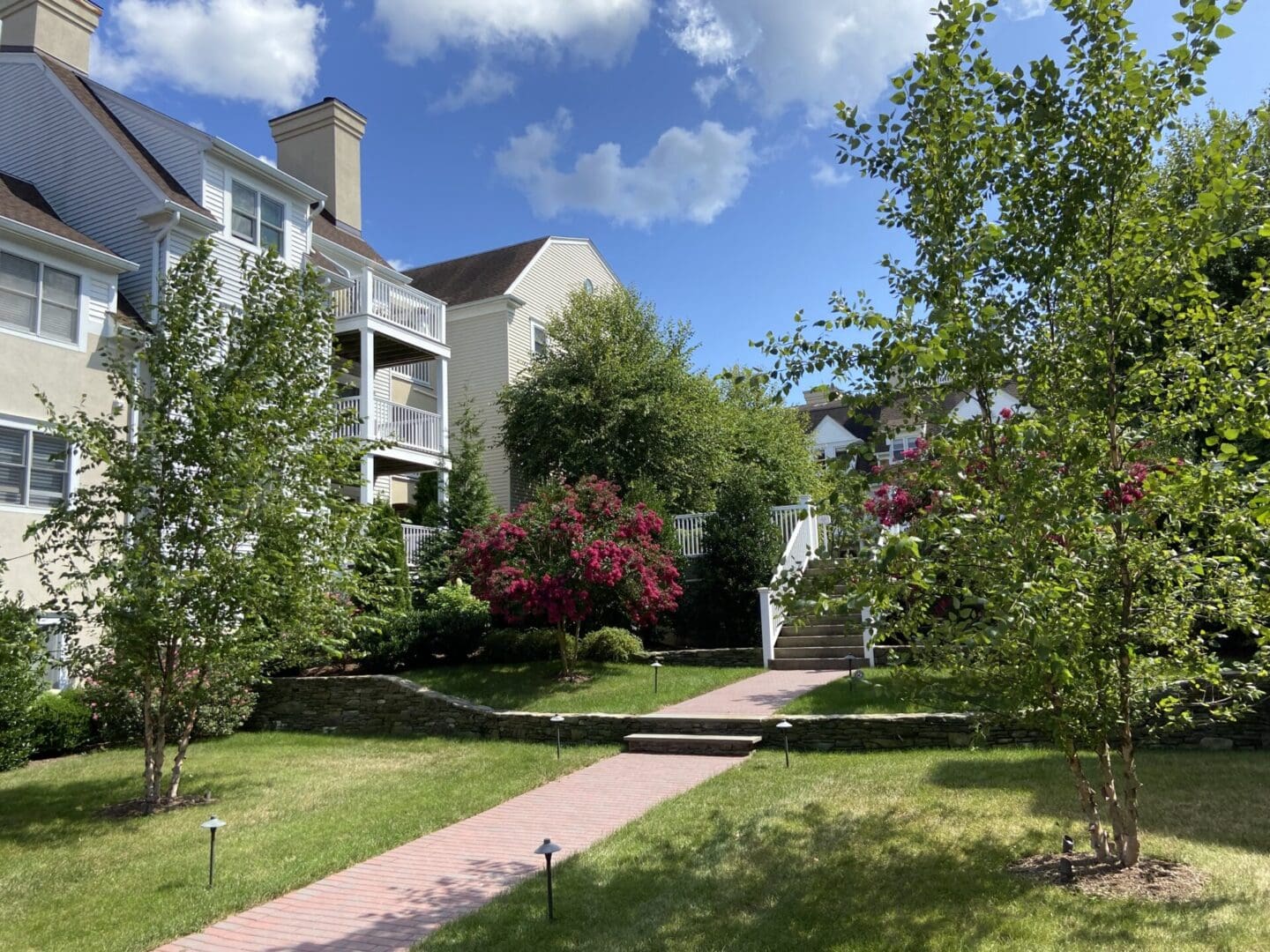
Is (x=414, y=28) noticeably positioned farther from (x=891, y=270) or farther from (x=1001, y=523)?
(x=1001, y=523)

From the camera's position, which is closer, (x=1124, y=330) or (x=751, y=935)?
(x=751, y=935)

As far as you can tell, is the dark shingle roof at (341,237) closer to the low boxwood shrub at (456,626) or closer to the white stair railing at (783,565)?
the low boxwood shrub at (456,626)

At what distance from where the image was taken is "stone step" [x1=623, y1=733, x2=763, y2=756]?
10.5 meters

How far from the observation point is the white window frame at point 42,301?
13.8 m

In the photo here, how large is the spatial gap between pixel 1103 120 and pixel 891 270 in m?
1.58

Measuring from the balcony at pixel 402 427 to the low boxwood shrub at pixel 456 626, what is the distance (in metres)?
4.96

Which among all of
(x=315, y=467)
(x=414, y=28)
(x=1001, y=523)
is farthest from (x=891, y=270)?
(x=414, y=28)

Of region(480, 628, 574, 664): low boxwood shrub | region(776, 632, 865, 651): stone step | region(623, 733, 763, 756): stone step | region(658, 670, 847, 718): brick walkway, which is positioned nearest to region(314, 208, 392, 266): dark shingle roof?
region(480, 628, 574, 664): low boxwood shrub

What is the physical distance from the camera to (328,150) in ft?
81.0

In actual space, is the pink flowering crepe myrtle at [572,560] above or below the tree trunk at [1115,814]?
above

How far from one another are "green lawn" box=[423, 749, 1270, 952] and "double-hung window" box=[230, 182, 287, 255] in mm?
15097

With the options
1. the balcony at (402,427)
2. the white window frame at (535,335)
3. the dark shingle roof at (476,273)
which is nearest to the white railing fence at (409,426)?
the balcony at (402,427)

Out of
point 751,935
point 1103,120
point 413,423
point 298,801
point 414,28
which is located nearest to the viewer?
point 751,935

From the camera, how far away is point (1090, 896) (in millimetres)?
5324
